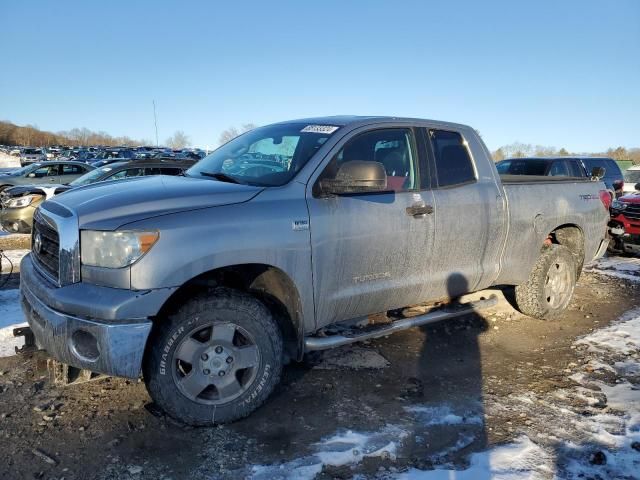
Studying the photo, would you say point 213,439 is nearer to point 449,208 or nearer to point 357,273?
point 357,273

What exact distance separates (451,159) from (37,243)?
318 cm

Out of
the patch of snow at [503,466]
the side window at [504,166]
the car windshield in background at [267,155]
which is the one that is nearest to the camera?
the patch of snow at [503,466]

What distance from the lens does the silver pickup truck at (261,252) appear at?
275cm

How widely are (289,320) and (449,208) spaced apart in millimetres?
1567

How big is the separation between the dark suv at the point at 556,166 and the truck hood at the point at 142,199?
9.41m

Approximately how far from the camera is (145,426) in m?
3.13

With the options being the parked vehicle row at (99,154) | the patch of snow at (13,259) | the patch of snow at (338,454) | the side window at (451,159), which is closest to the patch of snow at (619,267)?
the side window at (451,159)

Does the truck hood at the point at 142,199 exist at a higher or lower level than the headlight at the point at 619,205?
higher

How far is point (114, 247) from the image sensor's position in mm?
2732

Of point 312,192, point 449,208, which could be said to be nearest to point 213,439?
point 312,192

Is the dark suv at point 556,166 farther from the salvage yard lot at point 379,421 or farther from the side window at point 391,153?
the side window at point 391,153

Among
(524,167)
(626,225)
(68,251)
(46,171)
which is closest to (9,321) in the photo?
(68,251)

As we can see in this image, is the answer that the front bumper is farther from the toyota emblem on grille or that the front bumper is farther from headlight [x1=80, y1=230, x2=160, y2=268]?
the toyota emblem on grille

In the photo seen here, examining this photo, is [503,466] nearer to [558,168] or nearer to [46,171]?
[558,168]
